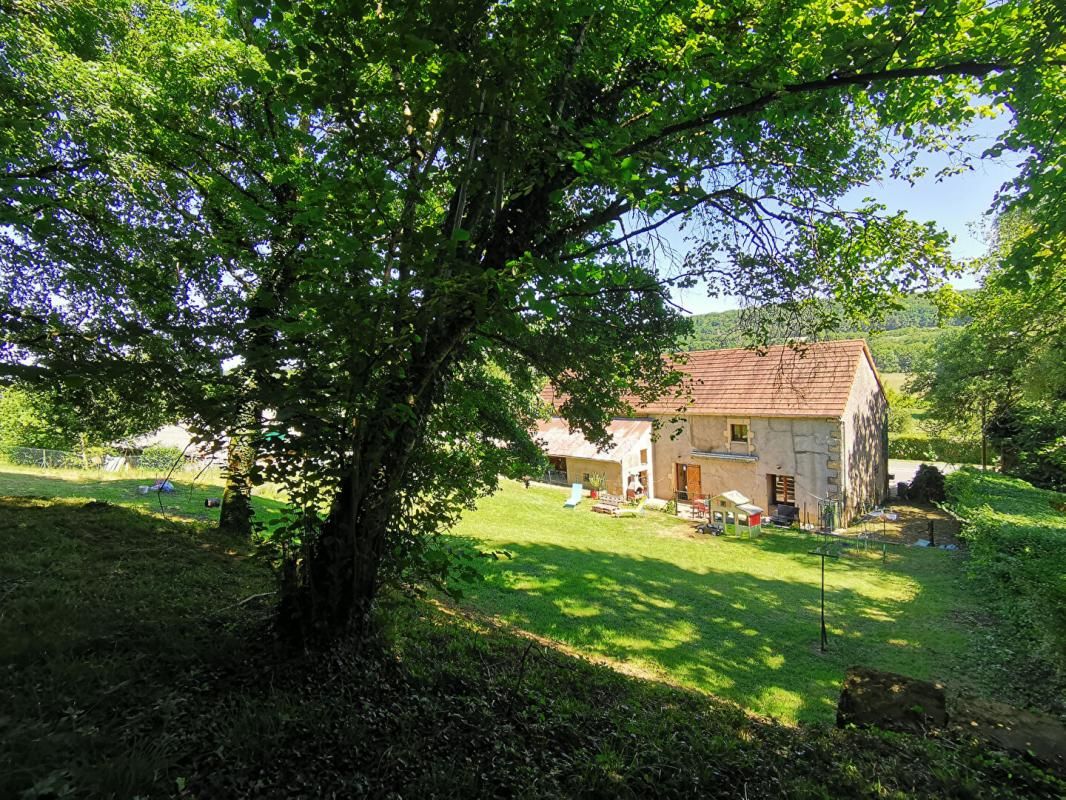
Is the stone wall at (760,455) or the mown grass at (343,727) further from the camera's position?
the stone wall at (760,455)

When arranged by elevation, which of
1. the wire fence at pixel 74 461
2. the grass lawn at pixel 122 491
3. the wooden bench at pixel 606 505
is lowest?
the wooden bench at pixel 606 505

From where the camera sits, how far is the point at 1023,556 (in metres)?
9.50

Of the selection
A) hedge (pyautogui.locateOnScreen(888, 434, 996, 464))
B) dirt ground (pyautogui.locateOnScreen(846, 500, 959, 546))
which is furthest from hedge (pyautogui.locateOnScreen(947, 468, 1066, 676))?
hedge (pyautogui.locateOnScreen(888, 434, 996, 464))

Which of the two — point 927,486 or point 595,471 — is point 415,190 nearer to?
point 595,471

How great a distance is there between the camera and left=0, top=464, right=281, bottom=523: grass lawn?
35.5ft

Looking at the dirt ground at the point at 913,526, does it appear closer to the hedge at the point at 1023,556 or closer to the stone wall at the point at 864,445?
the stone wall at the point at 864,445

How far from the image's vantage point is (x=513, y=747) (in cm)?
329

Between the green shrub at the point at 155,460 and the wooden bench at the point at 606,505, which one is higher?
the green shrub at the point at 155,460

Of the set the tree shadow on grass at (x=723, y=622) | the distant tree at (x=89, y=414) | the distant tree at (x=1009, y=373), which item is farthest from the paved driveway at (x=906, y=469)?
the distant tree at (x=89, y=414)

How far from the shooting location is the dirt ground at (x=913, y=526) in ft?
59.4

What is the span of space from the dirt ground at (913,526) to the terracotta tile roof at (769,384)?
483cm

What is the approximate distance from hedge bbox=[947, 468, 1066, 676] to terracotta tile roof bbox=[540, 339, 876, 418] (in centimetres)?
629

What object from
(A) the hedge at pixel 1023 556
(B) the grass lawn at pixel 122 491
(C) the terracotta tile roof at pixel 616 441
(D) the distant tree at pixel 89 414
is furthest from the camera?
(C) the terracotta tile roof at pixel 616 441

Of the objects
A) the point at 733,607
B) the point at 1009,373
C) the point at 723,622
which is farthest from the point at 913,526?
the point at 723,622
